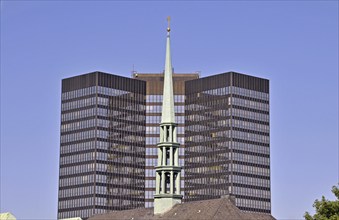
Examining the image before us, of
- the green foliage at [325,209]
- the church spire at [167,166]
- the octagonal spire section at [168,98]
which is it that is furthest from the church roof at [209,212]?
the green foliage at [325,209]

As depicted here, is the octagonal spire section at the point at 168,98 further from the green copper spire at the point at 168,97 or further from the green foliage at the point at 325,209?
the green foliage at the point at 325,209

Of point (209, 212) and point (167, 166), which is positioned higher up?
point (167, 166)

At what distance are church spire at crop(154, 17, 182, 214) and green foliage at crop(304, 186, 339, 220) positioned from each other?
47.2 m

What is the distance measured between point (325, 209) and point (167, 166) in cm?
5063

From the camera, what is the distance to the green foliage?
405 ft

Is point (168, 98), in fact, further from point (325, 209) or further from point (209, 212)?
point (325, 209)

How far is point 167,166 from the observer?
170m

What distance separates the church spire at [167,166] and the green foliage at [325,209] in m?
47.2

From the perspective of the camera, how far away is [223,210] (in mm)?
164125

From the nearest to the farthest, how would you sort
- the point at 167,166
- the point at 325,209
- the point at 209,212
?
the point at 325,209, the point at 209,212, the point at 167,166

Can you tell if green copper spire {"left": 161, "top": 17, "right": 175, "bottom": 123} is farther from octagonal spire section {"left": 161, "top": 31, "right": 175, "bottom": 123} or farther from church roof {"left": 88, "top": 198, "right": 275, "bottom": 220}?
church roof {"left": 88, "top": 198, "right": 275, "bottom": 220}

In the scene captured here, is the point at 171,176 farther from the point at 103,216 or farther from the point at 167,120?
the point at 103,216

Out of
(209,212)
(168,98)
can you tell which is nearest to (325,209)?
(209,212)

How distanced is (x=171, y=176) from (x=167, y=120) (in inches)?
451
